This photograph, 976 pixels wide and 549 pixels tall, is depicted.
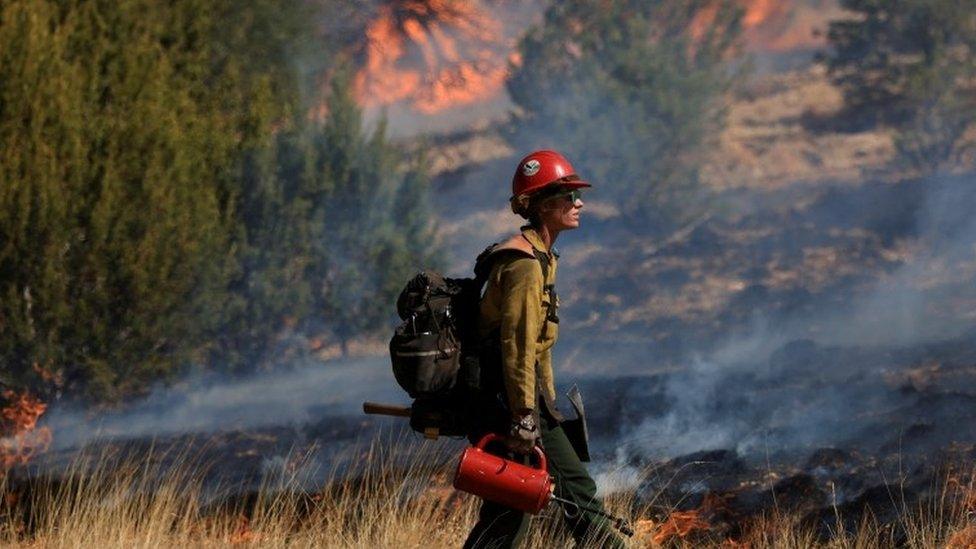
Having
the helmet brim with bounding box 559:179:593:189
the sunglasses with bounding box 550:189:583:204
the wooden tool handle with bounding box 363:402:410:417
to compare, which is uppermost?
the helmet brim with bounding box 559:179:593:189

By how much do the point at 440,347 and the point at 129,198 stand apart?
8985 mm

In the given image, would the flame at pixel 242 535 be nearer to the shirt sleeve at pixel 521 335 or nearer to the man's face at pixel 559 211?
the shirt sleeve at pixel 521 335

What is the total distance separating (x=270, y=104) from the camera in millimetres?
16156

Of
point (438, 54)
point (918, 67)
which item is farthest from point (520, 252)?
point (438, 54)

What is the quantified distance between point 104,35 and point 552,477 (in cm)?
1033

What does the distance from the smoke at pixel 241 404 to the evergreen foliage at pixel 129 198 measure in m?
0.34


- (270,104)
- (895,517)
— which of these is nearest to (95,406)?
(270,104)

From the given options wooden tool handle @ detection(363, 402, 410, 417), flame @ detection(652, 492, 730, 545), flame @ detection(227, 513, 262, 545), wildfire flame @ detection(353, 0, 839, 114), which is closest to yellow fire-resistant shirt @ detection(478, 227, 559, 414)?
wooden tool handle @ detection(363, 402, 410, 417)

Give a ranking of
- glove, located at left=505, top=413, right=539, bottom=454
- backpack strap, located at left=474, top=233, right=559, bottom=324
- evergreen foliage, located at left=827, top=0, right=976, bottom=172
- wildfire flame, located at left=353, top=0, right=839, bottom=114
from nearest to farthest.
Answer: glove, located at left=505, top=413, right=539, bottom=454 → backpack strap, located at left=474, top=233, right=559, bottom=324 → evergreen foliage, located at left=827, top=0, right=976, bottom=172 → wildfire flame, located at left=353, top=0, right=839, bottom=114

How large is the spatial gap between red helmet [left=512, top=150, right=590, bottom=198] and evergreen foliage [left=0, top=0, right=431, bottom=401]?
831cm

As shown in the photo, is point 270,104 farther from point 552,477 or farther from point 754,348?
point 552,477

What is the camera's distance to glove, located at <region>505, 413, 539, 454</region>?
464cm

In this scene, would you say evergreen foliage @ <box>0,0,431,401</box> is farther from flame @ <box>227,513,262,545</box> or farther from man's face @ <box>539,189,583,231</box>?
man's face @ <box>539,189,583,231</box>

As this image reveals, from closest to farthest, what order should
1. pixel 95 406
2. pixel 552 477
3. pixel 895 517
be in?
pixel 552 477 < pixel 895 517 < pixel 95 406
